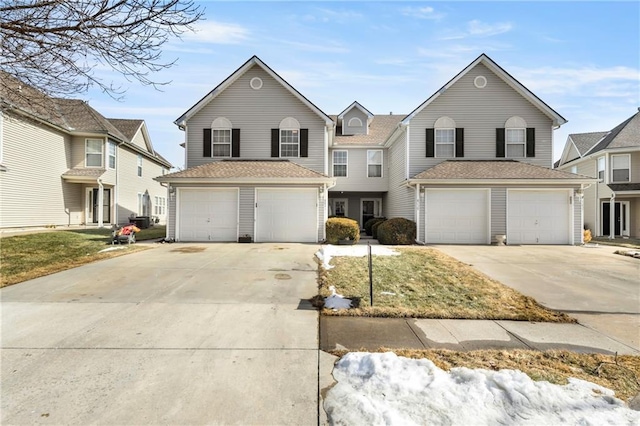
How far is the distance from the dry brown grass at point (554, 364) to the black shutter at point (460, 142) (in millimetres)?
13559

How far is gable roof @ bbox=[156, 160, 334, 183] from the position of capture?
1419 cm

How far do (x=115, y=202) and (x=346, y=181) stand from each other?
602 inches

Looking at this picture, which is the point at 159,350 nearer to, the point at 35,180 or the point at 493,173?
the point at 493,173

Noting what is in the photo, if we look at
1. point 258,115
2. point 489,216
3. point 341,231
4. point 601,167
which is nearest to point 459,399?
point 341,231

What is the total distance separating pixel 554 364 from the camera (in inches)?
144

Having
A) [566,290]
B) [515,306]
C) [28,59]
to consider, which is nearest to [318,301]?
[515,306]

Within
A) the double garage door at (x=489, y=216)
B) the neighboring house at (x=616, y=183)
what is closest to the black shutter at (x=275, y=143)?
the double garage door at (x=489, y=216)

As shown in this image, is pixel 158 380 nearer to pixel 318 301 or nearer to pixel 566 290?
pixel 318 301

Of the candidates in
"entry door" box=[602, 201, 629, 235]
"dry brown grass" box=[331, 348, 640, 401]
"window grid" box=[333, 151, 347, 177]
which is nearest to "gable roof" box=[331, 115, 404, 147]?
"window grid" box=[333, 151, 347, 177]

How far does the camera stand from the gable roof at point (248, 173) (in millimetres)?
14188

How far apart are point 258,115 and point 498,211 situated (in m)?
12.5

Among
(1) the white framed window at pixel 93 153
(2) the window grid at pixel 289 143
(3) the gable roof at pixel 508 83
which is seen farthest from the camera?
(1) the white framed window at pixel 93 153

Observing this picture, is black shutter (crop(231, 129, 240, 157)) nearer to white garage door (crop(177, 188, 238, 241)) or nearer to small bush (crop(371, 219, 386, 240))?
white garage door (crop(177, 188, 238, 241))

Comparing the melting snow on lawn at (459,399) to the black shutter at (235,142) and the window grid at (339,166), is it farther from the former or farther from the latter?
the window grid at (339,166)
